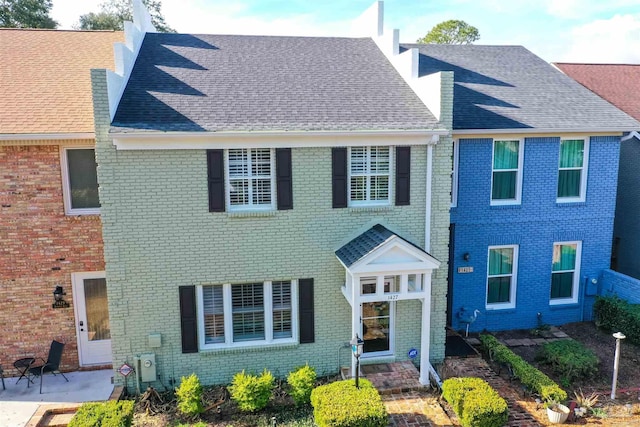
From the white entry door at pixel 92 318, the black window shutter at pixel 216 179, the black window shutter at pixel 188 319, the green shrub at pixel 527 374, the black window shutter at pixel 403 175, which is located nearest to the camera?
the green shrub at pixel 527 374

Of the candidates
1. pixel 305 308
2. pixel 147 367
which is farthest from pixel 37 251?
pixel 305 308

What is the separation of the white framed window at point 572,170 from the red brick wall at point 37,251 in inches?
517

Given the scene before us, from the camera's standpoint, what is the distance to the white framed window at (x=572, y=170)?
562 inches

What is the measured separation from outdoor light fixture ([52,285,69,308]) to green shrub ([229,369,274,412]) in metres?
4.88

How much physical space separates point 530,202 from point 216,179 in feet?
30.9

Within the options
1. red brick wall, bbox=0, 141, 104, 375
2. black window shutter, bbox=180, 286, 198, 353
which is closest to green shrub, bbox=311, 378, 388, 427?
black window shutter, bbox=180, 286, 198, 353

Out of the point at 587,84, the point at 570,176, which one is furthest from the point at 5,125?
the point at 587,84

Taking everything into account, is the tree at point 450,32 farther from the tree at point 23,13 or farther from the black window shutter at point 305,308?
the black window shutter at point 305,308

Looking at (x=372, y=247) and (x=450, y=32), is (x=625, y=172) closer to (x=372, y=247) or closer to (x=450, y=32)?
(x=372, y=247)

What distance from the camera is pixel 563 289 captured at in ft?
49.2

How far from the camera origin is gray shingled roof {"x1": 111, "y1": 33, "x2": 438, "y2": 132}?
10.5 meters

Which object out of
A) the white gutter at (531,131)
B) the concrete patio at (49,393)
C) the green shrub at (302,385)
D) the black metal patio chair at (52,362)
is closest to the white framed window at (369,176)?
the white gutter at (531,131)

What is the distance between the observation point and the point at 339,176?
35.7 ft

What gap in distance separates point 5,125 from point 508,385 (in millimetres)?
13054
